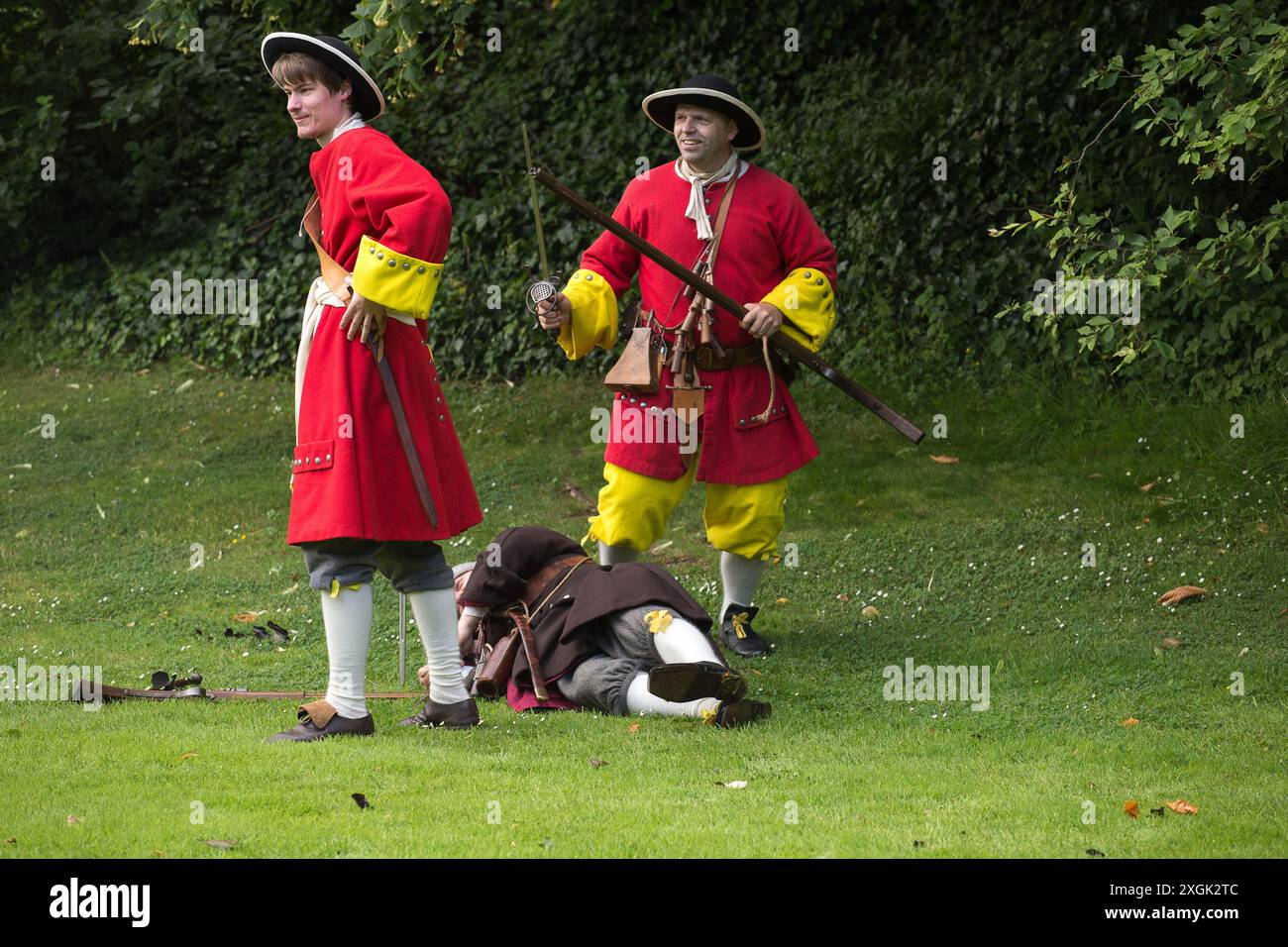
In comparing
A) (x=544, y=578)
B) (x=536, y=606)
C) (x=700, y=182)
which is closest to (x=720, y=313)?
(x=700, y=182)

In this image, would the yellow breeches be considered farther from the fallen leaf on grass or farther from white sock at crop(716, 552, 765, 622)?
the fallen leaf on grass

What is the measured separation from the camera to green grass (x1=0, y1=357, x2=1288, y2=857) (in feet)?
14.2

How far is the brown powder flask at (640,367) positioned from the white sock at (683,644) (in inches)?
47.1

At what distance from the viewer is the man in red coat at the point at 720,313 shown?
653 centimetres

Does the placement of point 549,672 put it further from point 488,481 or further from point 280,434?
point 280,434

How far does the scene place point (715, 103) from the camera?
21.3ft

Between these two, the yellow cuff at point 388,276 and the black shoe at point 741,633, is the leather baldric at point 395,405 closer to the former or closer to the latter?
the yellow cuff at point 388,276

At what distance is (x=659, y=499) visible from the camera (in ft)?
21.6

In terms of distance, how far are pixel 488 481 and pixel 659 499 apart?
3.96 meters

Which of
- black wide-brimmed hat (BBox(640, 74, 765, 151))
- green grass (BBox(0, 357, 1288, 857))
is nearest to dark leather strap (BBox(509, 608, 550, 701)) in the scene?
green grass (BBox(0, 357, 1288, 857))

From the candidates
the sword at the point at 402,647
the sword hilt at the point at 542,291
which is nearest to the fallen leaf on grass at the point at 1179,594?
the sword hilt at the point at 542,291

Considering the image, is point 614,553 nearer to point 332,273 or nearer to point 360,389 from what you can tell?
point 360,389

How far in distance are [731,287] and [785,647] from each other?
155 centimetres

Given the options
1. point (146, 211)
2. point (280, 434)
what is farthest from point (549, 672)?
point (146, 211)
